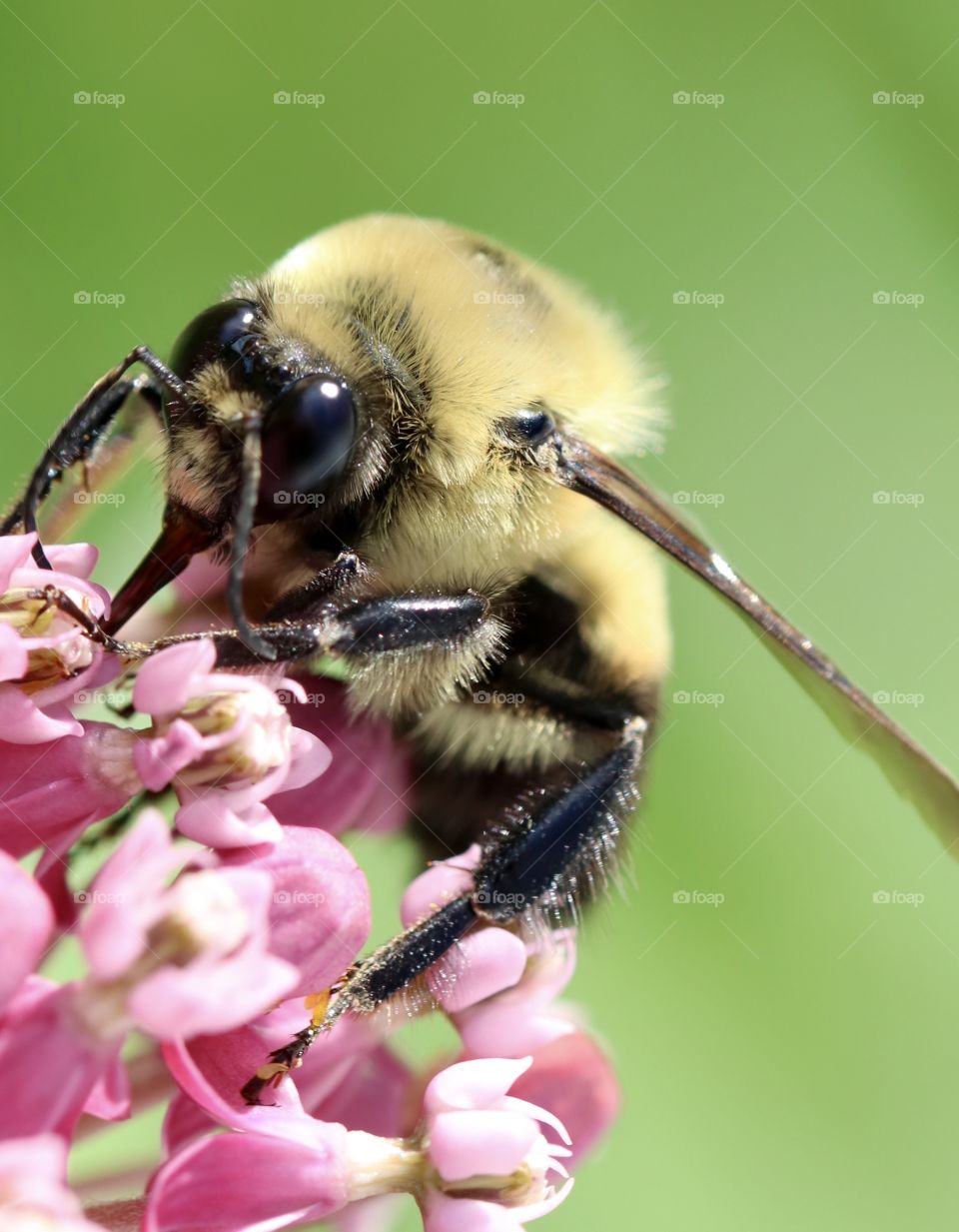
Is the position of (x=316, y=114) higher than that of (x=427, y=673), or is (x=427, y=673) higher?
(x=316, y=114)

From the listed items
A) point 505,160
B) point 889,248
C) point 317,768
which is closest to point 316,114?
point 505,160

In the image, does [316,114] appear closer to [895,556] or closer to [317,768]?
[895,556]

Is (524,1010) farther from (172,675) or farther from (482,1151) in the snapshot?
(172,675)

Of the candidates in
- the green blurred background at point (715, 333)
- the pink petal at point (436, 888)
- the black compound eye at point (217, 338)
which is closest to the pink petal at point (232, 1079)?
the pink petal at point (436, 888)

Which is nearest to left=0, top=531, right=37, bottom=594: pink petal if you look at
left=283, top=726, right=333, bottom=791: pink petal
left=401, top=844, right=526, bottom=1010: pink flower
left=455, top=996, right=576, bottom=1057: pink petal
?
left=283, top=726, right=333, bottom=791: pink petal

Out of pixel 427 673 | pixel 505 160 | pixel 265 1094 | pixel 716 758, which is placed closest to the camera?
pixel 265 1094

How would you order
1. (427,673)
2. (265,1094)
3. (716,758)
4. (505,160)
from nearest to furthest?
(265,1094)
(427,673)
(716,758)
(505,160)

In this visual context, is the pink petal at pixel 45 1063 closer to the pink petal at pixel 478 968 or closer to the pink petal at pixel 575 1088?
the pink petal at pixel 478 968
